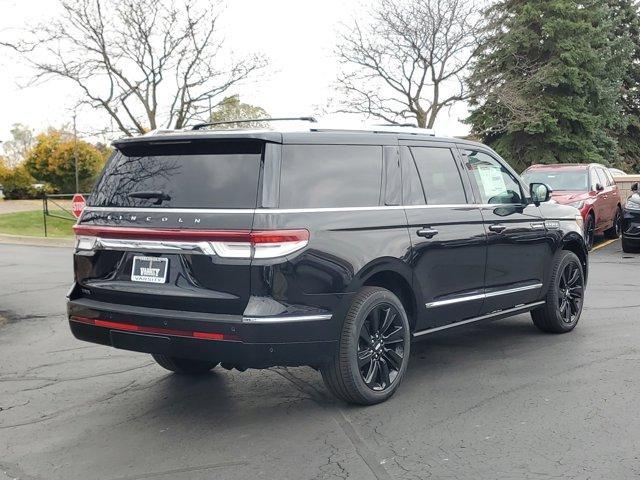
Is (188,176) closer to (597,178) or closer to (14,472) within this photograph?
(14,472)

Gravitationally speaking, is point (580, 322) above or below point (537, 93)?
below

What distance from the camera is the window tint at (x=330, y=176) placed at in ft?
14.6

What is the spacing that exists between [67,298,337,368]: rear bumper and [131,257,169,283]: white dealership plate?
7.5 inches

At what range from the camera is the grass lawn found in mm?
25027

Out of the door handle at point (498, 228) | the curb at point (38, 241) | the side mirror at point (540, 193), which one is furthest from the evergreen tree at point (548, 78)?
the door handle at point (498, 228)

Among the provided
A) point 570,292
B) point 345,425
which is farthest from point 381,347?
point 570,292

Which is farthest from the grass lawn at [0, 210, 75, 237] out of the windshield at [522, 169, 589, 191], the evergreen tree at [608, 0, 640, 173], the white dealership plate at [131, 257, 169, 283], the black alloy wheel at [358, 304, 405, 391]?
the evergreen tree at [608, 0, 640, 173]

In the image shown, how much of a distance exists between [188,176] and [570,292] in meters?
4.30

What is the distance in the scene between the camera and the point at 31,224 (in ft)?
89.4

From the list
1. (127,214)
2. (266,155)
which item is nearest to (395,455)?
(266,155)

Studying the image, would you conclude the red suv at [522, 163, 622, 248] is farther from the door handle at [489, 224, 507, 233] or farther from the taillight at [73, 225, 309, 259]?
the taillight at [73, 225, 309, 259]

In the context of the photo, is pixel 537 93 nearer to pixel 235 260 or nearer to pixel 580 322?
pixel 580 322

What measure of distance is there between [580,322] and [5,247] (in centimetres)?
1523

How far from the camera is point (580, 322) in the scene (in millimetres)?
7508
